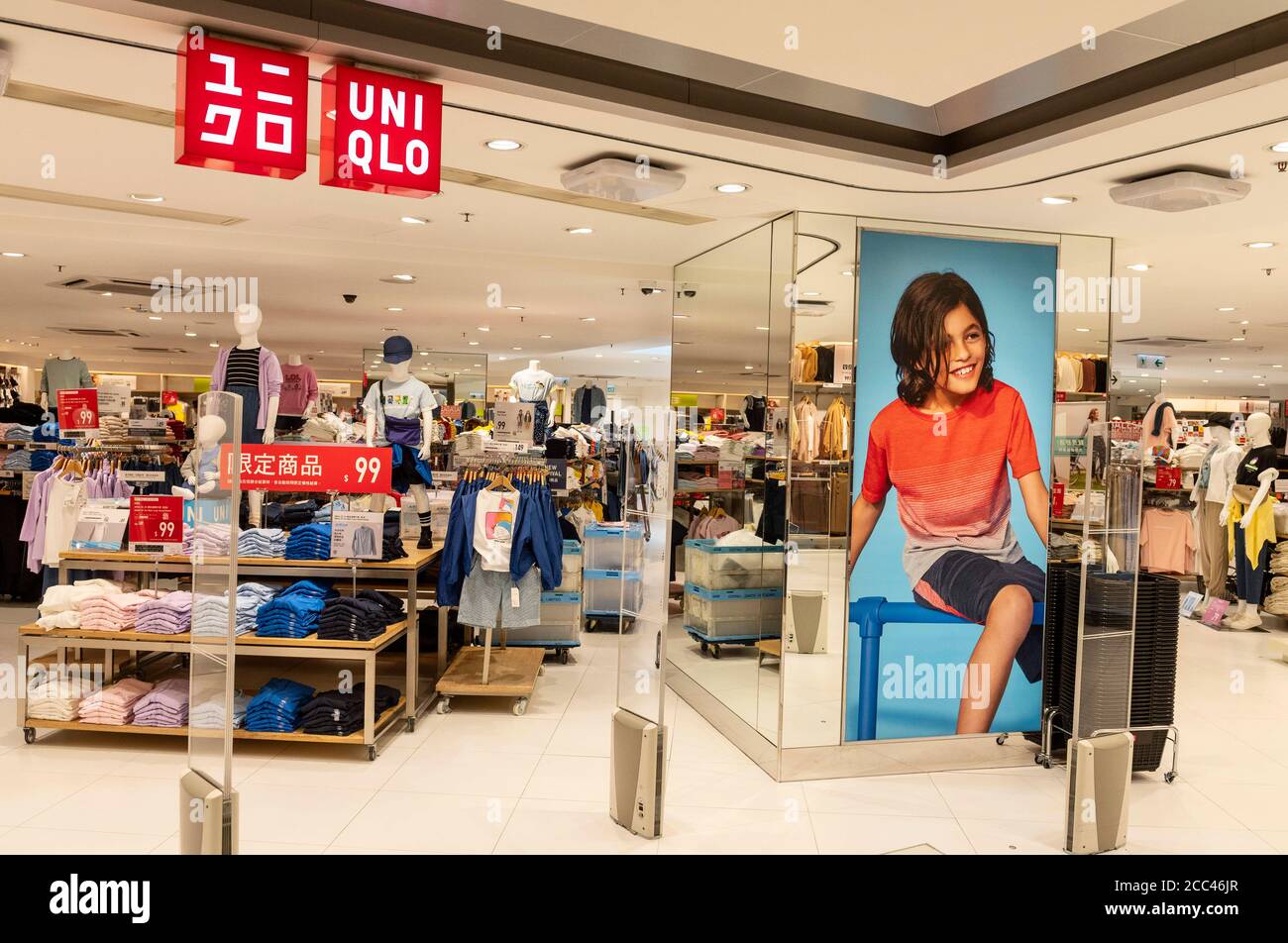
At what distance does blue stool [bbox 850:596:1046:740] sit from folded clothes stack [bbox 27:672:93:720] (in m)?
3.96

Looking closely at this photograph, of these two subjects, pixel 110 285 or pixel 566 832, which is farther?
pixel 110 285

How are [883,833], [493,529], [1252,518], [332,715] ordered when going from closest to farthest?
[883,833], [332,715], [493,529], [1252,518]

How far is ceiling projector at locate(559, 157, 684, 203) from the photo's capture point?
3.82 meters

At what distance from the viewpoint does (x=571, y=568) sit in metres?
6.96

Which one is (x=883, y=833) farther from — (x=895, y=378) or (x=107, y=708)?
(x=107, y=708)

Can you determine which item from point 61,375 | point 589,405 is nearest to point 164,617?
point 61,375

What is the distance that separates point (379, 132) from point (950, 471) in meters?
3.32

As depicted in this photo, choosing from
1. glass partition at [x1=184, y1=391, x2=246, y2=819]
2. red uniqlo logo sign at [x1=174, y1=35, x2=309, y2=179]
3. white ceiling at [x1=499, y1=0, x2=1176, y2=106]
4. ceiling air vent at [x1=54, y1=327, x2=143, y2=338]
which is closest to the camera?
red uniqlo logo sign at [x1=174, y1=35, x2=309, y2=179]

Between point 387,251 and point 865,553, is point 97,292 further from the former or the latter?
point 865,553

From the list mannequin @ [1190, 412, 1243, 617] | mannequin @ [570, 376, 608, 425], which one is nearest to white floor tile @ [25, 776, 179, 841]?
mannequin @ [570, 376, 608, 425]

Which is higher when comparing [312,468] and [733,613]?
[312,468]

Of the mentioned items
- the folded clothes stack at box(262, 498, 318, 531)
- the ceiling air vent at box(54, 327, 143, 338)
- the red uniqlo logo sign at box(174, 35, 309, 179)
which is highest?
the ceiling air vent at box(54, 327, 143, 338)

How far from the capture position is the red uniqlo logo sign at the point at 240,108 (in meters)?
2.50

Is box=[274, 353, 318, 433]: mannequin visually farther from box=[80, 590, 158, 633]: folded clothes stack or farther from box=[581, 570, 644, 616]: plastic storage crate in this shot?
box=[80, 590, 158, 633]: folded clothes stack
